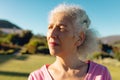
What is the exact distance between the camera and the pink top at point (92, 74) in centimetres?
272

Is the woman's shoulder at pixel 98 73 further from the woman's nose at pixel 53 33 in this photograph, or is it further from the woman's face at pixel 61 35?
the woman's nose at pixel 53 33

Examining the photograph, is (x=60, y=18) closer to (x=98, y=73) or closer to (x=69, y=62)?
(x=69, y=62)

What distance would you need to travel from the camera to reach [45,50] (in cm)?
2859

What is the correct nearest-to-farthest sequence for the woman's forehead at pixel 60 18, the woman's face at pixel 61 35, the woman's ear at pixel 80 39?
1. the woman's face at pixel 61 35
2. the woman's forehead at pixel 60 18
3. the woman's ear at pixel 80 39

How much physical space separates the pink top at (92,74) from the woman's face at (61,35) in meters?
0.22

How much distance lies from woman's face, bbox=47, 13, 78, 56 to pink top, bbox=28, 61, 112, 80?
218 mm

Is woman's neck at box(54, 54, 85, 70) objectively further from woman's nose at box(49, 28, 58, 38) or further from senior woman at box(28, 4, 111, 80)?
woman's nose at box(49, 28, 58, 38)

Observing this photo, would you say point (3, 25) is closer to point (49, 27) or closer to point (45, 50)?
point (45, 50)

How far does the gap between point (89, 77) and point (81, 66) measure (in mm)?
190

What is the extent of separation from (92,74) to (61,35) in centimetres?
39

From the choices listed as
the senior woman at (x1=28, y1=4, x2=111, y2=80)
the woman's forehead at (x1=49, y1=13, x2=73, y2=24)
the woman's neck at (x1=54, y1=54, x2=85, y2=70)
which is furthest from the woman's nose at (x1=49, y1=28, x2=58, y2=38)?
the woman's neck at (x1=54, y1=54, x2=85, y2=70)

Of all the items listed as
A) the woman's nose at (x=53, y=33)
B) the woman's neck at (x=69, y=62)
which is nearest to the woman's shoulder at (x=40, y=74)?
the woman's neck at (x=69, y=62)

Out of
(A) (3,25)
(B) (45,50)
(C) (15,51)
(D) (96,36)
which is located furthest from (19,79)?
(A) (3,25)

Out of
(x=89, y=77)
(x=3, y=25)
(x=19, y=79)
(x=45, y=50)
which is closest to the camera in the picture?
(x=89, y=77)
